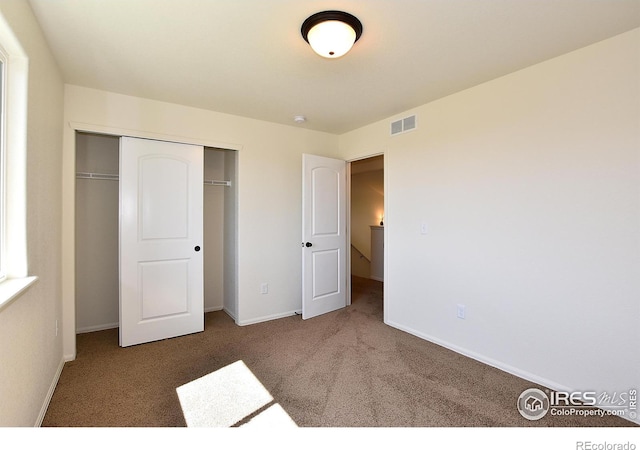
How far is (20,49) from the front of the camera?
155 centimetres

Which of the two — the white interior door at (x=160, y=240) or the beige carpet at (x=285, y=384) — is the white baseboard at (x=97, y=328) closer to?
the beige carpet at (x=285, y=384)

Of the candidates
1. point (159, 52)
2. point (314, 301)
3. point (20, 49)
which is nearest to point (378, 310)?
point (314, 301)

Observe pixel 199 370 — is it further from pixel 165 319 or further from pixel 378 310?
pixel 378 310

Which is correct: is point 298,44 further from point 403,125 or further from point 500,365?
point 500,365

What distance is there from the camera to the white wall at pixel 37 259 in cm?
142

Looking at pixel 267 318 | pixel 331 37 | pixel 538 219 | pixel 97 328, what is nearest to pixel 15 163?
pixel 331 37

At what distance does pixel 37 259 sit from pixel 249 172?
6.73ft

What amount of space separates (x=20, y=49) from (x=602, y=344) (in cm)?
384

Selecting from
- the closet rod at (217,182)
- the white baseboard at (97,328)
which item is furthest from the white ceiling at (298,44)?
the white baseboard at (97,328)

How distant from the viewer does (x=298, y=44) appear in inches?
79.2

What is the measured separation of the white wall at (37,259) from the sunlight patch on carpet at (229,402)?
83 cm

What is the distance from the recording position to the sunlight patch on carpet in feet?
6.01

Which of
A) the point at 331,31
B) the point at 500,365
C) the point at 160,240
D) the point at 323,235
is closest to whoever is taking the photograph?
the point at 331,31

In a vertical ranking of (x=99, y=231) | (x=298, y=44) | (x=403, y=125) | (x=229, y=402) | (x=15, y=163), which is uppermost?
(x=298, y=44)
